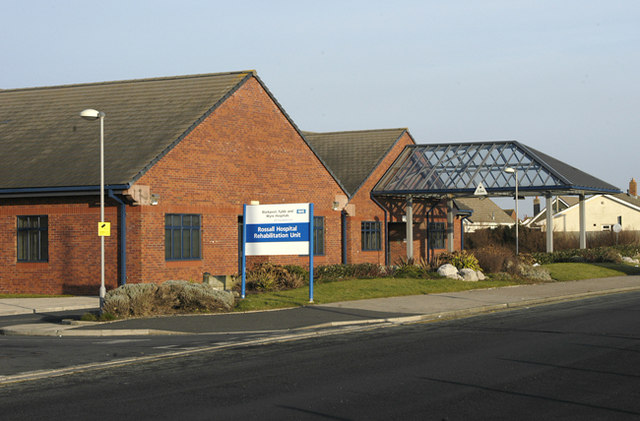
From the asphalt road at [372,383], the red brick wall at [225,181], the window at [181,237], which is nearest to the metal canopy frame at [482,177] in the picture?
the red brick wall at [225,181]

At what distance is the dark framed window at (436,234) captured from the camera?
157 ft

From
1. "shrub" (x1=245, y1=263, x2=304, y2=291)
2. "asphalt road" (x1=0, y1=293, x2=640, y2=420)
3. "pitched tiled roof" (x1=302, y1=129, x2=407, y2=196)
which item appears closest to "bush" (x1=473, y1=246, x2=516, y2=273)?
"pitched tiled roof" (x1=302, y1=129, x2=407, y2=196)

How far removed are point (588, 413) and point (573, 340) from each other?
265 inches

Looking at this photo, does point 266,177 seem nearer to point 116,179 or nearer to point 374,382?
point 116,179

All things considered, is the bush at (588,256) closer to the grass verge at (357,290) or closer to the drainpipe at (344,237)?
the drainpipe at (344,237)

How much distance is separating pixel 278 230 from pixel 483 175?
20752mm

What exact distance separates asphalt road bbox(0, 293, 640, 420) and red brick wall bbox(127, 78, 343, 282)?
12.7m

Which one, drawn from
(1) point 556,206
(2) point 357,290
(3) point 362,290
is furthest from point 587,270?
(1) point 556,206

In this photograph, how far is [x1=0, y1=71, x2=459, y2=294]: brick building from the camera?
90.4 ft

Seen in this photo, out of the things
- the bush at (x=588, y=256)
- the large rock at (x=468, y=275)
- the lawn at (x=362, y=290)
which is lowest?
the lawn at (x=362, y=290)

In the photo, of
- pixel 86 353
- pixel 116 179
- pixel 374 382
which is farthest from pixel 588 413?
pixel 116 179

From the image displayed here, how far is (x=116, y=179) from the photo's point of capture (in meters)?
26.7

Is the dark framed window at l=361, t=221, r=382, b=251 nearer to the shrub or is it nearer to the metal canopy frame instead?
the metal canopy frame

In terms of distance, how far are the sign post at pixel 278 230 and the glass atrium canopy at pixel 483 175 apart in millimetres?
19307
